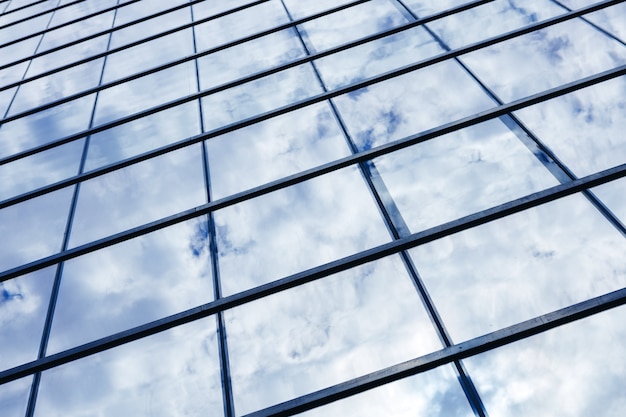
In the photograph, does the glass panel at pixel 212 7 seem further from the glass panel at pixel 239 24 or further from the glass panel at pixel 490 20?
the glass panel at pixel 490 20

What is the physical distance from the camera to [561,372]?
5.02 m

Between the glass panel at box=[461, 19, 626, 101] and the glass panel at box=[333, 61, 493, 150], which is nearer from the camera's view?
the glass panel at box=[333, 61, 493, 150]

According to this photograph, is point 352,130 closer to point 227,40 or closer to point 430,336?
point 430,336

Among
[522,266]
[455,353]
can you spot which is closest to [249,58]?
[522,266]

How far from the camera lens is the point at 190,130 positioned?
31.9 ft

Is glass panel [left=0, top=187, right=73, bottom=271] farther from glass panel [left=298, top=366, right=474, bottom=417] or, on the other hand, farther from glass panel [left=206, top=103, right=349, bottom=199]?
glass panel [left=298, top=366, right=474, bottom=417]

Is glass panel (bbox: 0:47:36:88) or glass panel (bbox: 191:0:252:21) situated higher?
glass panel (bbox: 0:47:36:88)

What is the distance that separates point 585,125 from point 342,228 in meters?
3.68

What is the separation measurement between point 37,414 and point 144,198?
354cm

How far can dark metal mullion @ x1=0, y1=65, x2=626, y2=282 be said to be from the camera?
7.89m

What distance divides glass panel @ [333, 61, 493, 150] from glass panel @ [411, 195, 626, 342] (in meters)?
2.31

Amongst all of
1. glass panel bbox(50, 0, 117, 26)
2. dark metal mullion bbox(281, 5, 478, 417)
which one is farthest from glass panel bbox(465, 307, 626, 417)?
glass panel bbox(50, 0, 117, 26)

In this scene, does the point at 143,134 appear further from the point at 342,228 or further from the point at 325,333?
the point at 325,333

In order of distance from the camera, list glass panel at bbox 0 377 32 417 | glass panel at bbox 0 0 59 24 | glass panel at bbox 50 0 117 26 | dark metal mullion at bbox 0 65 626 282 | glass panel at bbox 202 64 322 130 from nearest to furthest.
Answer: glass panel at bbox 0 377 32 417
dark metal mullion at bbox 0 65 626 282
glass panel at bbox 202 64 322 130
glass panel at bbox 50 0 117 26
glass panel at bbox 0 0 59 24
